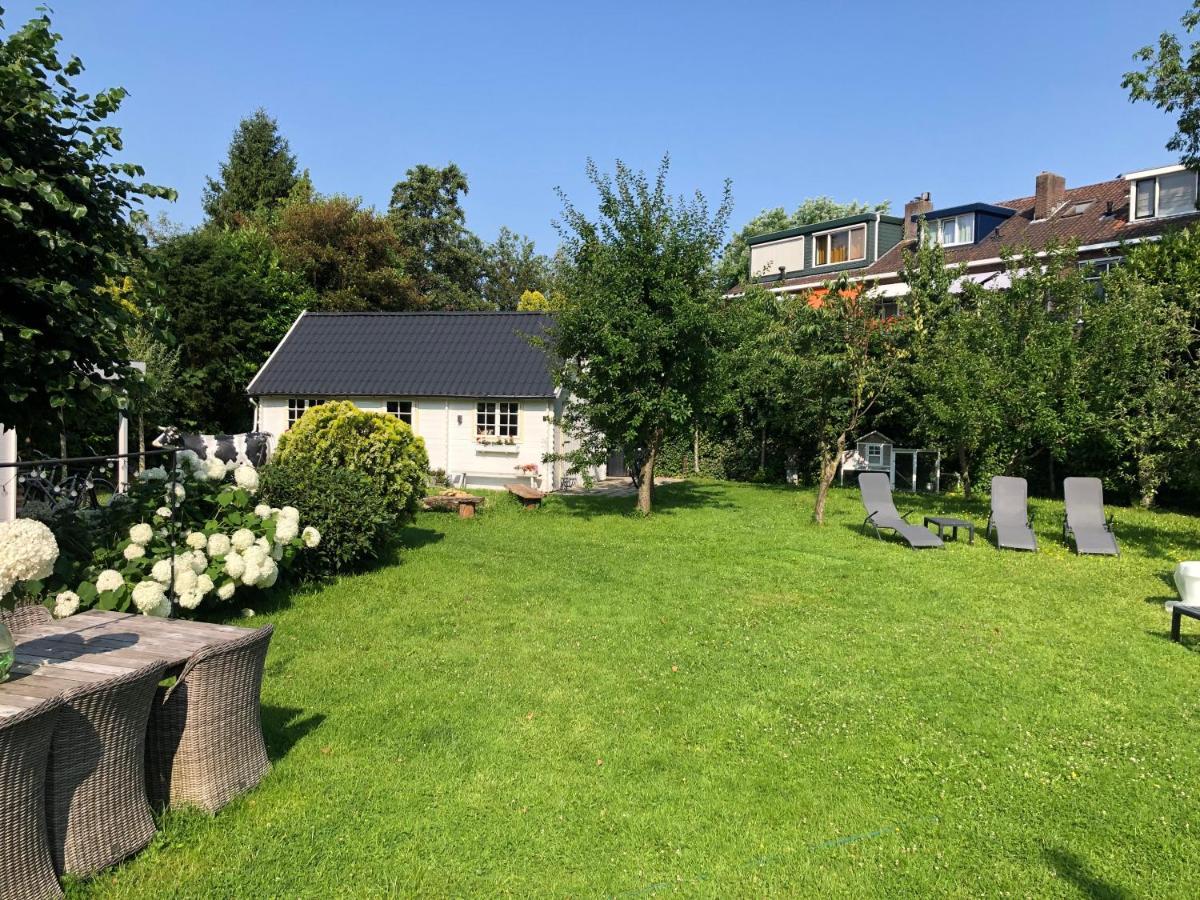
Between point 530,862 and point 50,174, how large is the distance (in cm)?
526

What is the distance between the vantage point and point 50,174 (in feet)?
17.5

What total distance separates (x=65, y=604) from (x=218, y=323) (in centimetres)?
2334

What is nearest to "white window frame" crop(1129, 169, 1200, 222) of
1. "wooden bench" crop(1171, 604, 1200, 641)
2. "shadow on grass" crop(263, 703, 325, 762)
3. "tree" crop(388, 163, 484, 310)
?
"wooden bench" crop(1171, 604, 1200, 641)

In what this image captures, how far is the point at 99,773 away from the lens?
3.37 metres

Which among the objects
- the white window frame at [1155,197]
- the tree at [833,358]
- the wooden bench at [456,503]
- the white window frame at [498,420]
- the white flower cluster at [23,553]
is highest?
the white window frame at [1155,197]

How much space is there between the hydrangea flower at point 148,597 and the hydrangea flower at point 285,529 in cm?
188

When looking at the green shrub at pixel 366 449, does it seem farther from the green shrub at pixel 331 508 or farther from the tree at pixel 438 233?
the tree at pixel 438 233

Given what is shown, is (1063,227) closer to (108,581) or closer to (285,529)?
(285,529)

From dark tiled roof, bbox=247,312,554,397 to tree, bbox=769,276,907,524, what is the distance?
6.21m

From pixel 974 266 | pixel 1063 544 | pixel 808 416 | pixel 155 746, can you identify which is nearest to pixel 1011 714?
pixel 155 746

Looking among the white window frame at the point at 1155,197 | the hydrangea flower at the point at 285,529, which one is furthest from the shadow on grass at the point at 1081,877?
the white window frame at the point at 1155,197

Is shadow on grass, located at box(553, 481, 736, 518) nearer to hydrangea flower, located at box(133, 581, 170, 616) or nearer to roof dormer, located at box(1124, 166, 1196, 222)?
hydrangea flower, located at box(133, 581, 170, 616)

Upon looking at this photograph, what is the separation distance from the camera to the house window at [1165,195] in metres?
23.8

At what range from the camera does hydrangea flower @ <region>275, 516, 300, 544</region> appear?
7660 mm
